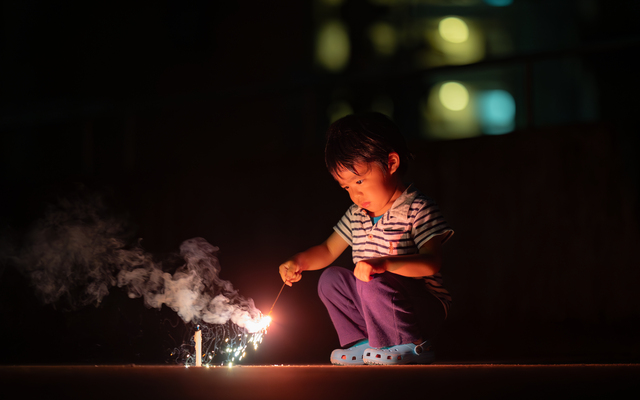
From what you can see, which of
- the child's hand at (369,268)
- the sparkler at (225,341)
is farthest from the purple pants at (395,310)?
the sparkler at (225,341)

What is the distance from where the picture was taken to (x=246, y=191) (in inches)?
160

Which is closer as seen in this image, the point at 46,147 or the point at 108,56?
the point at 46,147

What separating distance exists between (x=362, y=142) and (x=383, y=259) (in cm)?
49

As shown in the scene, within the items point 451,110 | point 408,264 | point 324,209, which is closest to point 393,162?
point 408,264

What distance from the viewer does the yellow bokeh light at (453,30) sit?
36.5ft

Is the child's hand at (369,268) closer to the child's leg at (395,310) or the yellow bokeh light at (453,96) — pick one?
the child's leg at (395,310)

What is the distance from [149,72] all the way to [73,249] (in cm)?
409

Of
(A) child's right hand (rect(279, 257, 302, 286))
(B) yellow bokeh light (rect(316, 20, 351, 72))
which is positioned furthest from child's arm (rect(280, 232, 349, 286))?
(B) yellow bokeh light (rect(316, 20, 351, 72))

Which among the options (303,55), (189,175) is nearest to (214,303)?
(189,175)

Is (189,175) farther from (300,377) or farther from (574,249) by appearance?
(300,377)

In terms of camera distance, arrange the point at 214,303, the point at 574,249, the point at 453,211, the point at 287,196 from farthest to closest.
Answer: the point at 287,196 < the point at 453,211 < the point at 574,249 < the point at 214,303

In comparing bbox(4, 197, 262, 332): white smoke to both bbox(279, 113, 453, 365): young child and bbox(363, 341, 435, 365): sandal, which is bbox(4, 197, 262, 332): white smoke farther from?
bbox(363, 341, 435, 365): sandal

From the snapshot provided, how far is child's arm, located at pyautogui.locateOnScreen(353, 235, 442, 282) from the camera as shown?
1.93m

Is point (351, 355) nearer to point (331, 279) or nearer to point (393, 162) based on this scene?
point (331, 279)
